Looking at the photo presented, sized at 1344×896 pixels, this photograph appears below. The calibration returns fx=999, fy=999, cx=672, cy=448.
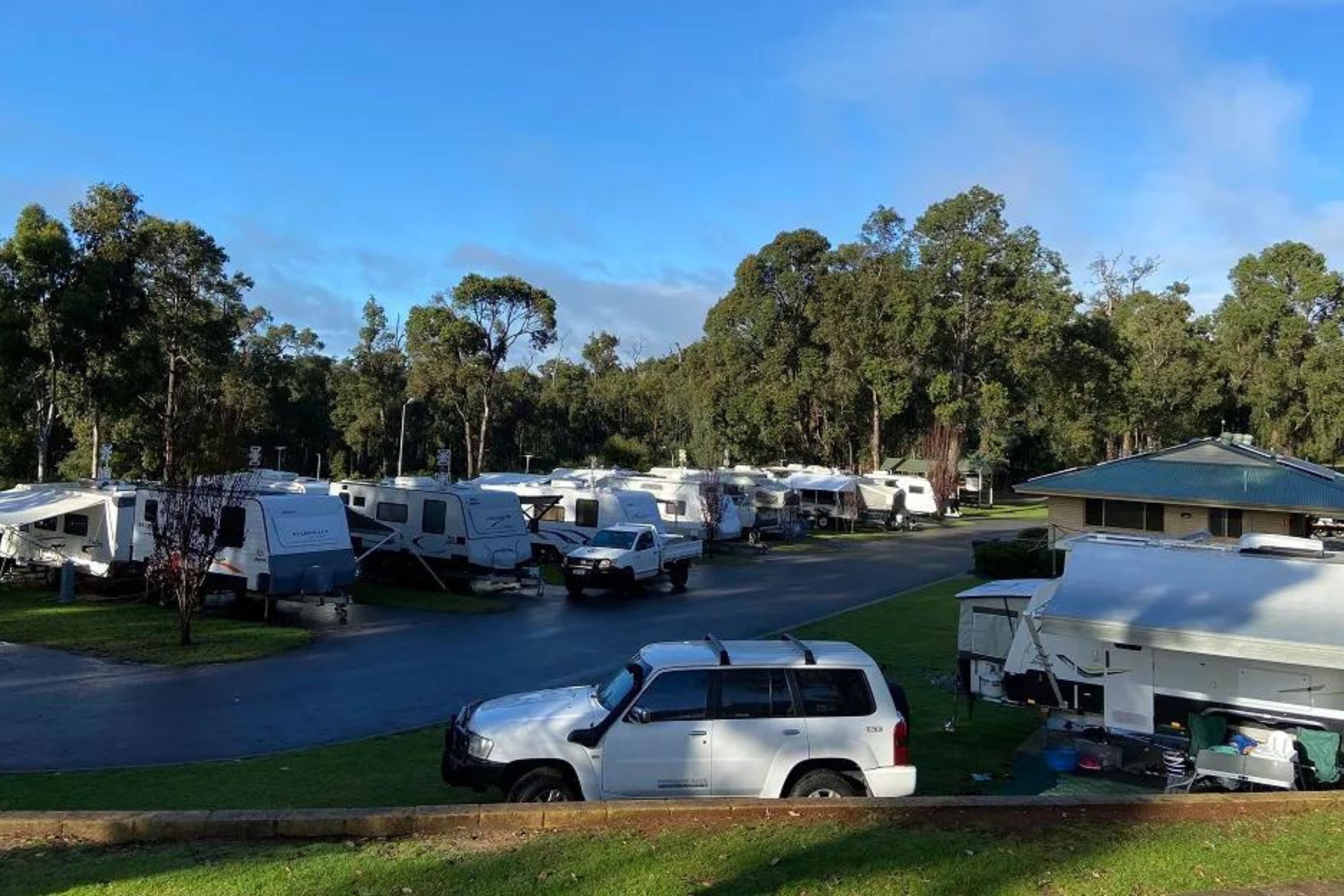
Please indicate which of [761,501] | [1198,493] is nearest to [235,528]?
[1198,493]

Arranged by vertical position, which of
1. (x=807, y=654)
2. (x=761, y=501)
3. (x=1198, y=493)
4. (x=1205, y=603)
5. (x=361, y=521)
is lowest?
(x=807, y=654)

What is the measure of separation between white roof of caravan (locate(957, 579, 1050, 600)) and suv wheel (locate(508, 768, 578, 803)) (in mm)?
6734

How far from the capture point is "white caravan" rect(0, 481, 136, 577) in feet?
69.0

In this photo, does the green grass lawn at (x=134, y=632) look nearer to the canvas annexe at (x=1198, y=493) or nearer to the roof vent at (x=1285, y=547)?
the roof vent at (x=1285, y=547)

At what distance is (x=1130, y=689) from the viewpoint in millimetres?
10281

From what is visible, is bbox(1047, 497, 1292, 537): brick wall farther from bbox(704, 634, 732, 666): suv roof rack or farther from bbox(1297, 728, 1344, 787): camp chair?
bbox(704, 634, 732, 666): suv roof rack

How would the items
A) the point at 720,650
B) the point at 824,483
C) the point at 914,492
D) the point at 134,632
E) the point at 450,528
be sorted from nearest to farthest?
1. the point at 720,650
2. the point at 134,632
3. the point at 450,528
4. the point at 824,483
5. the point at 914,492

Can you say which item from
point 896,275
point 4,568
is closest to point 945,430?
point 896,275

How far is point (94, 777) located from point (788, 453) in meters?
57.1

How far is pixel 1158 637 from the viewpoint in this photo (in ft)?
31.1

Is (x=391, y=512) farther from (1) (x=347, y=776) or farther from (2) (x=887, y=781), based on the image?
(2) (x=887, y=781)

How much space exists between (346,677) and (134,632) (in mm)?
5317

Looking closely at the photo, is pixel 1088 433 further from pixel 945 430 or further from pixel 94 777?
pixel 94 777

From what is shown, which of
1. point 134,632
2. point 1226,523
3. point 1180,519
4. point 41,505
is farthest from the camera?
point 1180,519
